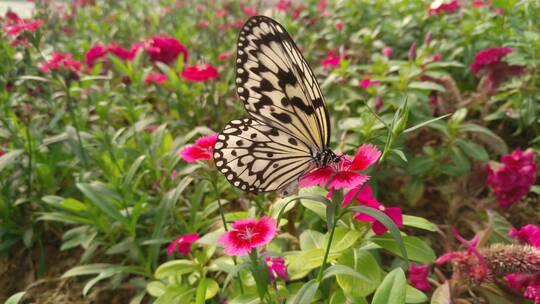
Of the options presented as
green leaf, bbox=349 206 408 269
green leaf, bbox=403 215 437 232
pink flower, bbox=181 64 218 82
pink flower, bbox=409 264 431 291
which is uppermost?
pink flower, bbox=181 64 218 82

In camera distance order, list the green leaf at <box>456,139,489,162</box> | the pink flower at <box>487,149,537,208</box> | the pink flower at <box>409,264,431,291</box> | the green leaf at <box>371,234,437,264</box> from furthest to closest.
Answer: the green leaf at <box>456,139,489,162</box>
the pink flower at <box>487,149,537,208</box>
the pink flower at <box>409,264,431,291</box>
the green leaf at <box>371,234,437,264</box>

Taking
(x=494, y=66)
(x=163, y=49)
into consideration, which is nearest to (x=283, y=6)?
(x=163, y=49)

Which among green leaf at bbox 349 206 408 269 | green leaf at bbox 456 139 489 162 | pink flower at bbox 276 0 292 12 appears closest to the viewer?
green leaf at bbox 349 206 408 269

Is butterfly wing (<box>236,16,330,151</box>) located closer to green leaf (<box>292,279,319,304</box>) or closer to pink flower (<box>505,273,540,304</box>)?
green leaf (<box>292,279,319,304</box>)

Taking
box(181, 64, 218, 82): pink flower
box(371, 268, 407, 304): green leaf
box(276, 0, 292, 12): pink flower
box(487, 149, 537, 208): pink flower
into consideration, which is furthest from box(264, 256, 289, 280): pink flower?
box(276, 0, 292, 12): pink flower

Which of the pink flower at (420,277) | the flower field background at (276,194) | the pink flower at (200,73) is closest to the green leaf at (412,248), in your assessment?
the flower field background at (276,194)

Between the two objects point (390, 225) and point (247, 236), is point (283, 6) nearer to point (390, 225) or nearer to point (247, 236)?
point (247, 236)
